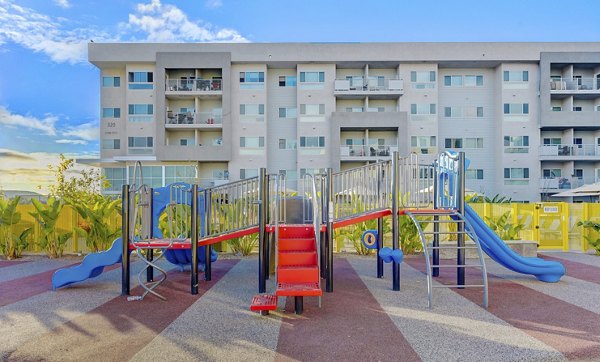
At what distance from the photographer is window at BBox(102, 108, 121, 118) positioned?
138 ft

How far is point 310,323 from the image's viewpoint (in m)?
7.14

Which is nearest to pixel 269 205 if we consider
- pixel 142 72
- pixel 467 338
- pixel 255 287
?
pixel 255 287

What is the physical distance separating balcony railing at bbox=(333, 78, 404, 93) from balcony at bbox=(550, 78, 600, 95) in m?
13.9

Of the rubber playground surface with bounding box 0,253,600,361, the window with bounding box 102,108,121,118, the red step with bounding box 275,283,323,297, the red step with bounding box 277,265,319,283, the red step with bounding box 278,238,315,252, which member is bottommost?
the rubber playground surface with bounding box 0,253,600,361

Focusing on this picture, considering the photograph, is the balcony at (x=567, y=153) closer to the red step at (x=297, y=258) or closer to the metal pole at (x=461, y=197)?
the metal pole at (x=461, y=197)

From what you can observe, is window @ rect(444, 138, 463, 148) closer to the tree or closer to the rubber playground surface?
the tree

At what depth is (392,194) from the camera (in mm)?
9953

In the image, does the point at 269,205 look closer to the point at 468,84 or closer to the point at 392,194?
the point at 392,194

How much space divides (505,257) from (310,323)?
17.0 ft

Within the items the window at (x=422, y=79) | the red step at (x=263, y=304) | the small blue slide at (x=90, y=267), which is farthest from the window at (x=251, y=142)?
the red step at (x=263, y=304)

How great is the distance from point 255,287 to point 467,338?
5177 millimetres

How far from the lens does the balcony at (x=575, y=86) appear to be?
136ft

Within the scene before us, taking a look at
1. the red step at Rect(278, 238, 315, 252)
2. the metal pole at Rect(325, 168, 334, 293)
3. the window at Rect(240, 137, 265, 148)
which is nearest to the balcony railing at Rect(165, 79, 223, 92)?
the window at Rect(240, 137, 265, 148)

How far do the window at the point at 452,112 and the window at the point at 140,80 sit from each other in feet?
86.7
